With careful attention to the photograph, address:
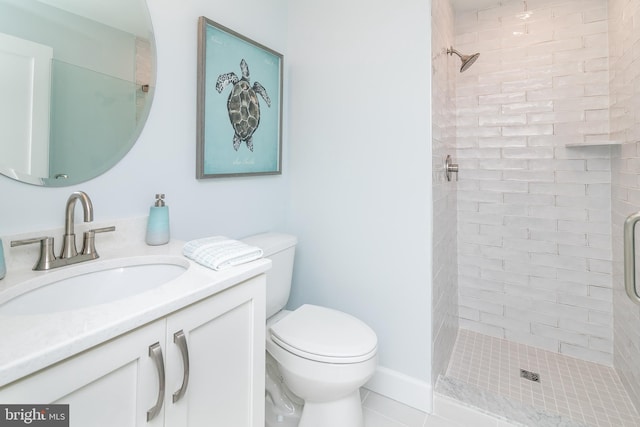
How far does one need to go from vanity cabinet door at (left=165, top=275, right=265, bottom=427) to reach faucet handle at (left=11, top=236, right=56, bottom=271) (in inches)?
19.2

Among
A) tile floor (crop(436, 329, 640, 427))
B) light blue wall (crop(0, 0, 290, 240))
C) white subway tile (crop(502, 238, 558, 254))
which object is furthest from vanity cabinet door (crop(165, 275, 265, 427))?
white subway tile (crop(502, 238, 558, 254))

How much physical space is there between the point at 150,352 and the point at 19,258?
0.57 m

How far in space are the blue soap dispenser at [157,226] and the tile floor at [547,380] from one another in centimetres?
173

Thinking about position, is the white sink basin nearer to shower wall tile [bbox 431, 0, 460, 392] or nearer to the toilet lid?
the toilet lid

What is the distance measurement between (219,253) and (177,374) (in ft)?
1.11

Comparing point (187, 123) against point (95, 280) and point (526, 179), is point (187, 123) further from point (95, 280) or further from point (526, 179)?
point (526, 179)

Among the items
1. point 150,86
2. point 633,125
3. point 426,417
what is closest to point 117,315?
point 150,86

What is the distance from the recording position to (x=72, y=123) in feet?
3.43

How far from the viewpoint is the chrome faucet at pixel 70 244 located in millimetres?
923

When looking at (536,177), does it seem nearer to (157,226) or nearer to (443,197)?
(443,197)

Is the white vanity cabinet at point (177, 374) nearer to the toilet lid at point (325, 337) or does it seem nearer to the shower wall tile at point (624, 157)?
the toilet lid at point (325, 337)

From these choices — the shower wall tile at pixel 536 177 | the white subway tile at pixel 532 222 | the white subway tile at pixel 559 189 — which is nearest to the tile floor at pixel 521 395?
the shower wall tile at pixel 536 177

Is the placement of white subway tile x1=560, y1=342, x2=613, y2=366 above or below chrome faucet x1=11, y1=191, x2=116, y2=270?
below

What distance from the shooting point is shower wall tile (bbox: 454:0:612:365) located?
2.07m
